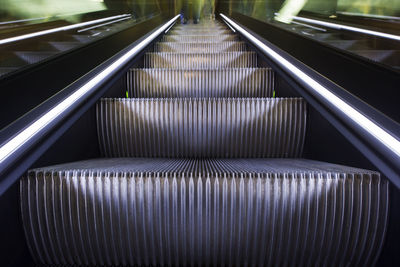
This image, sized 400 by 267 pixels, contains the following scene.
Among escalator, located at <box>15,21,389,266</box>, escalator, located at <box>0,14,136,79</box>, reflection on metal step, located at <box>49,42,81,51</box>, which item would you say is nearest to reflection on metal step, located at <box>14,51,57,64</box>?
escalator, located at <box>0,14,136,79</box>

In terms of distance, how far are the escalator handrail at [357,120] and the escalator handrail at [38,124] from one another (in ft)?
4.09

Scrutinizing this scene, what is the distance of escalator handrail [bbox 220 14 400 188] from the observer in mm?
1092

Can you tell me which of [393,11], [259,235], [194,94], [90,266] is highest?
[393,11]

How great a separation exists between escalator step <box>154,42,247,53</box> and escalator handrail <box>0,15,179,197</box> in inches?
83.1

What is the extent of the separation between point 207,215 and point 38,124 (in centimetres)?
78

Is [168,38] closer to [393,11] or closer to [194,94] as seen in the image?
[194,94]

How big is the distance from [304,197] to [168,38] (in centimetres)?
429

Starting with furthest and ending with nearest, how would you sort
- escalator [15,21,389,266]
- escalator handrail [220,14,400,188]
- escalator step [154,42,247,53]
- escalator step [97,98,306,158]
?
escalator step [154,42,247,53] → escalator step [97,98,306,158] → escalator [15,21,389,266] → escalator handrail [220,14,400,188]

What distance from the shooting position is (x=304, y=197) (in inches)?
49.8

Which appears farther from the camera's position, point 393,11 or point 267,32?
point 267,32

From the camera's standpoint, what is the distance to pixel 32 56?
1.71m

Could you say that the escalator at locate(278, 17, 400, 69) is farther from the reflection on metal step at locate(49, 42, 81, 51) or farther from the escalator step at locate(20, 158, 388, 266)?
the reflection on metal step at locate(49, 42, 81, 51)

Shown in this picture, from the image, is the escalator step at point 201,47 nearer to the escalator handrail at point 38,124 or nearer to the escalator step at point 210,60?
the escalator step at point 210,60

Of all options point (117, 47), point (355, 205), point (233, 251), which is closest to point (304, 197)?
point (355, 205)
